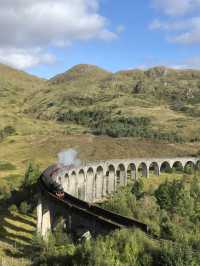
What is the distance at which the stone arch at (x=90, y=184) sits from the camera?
84.9 meters

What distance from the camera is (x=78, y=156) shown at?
13275 cm

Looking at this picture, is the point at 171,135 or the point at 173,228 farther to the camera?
the point at 171,135

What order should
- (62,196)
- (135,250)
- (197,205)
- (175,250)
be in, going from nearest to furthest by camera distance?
(175,250) < (135,250) < (62,196) < (197,205)

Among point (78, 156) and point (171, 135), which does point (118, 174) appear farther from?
point (171, 135)

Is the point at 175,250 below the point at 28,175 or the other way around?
the other way around

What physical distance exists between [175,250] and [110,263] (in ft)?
14.8

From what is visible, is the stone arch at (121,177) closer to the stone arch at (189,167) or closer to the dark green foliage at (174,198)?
the stone arch at (189,167)

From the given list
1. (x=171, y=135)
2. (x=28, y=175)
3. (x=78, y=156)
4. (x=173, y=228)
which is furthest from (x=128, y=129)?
(x=173, y=228)

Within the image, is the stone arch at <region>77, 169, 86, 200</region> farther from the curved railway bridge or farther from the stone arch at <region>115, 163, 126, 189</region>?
the stone arch at <region>115, 163, 126, 189</region>

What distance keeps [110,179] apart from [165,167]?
33.1 metres

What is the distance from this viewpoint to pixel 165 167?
124m

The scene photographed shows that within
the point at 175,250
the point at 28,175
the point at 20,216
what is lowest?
the point at 20,216

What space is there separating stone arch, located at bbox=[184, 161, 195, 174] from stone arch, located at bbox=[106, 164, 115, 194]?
104ft

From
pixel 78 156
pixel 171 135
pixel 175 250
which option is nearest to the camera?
pixel 175 250
